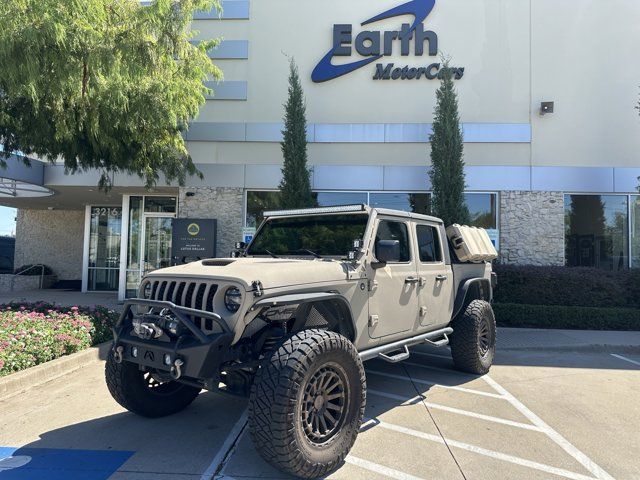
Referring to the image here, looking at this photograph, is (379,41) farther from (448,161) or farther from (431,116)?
(448,161)

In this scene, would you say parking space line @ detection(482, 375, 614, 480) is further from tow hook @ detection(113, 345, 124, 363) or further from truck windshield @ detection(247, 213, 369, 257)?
tow hook @ detection(113, 345, 124, 363)

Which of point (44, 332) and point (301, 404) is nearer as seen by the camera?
point (301, 404)

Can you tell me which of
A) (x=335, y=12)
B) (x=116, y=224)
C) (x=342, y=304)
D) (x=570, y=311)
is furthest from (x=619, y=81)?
(x=116, y=224)

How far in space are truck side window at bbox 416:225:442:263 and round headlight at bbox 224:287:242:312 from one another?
8.18ft

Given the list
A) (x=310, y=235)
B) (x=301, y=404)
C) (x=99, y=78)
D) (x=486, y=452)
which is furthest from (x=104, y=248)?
(x=486, y=452)

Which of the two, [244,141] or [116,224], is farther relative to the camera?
[116,224]

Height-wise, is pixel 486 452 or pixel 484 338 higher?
pixel 484 338

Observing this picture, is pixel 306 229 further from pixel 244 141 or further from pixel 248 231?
pixel 244 141

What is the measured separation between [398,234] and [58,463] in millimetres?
3639

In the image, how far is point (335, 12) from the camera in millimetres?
12516

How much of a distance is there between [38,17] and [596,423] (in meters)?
7.38

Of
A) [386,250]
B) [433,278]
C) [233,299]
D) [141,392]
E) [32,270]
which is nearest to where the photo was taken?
[233,299]

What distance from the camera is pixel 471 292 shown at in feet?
19.9

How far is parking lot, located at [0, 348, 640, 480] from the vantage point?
A: 333 cm
